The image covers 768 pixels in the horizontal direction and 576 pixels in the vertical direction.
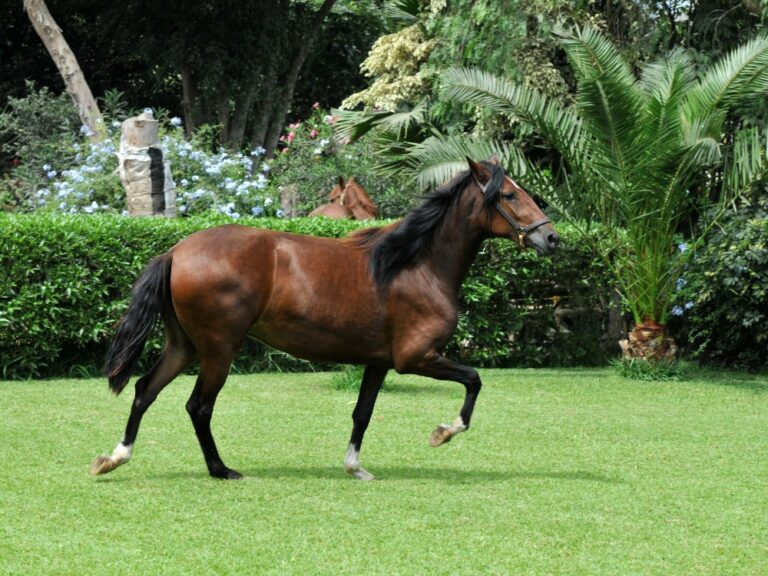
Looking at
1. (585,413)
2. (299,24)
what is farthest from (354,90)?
(585,413)

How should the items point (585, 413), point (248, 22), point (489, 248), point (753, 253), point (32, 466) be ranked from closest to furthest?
point (32, 466) < point (585, 413) < point (753, 253) < point (489, 248) < point (248, 22)

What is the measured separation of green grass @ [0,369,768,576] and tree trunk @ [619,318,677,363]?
1.77 meters

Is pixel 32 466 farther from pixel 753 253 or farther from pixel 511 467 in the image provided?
pixel 753 253

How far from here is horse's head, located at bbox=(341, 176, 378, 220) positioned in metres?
14.7

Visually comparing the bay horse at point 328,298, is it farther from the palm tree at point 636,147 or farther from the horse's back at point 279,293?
the palm tree at point 636,147

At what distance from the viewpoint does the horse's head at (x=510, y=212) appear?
7.21 meters

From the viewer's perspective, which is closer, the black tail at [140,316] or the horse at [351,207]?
the black tail at [140,316]

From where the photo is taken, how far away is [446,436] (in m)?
6.86

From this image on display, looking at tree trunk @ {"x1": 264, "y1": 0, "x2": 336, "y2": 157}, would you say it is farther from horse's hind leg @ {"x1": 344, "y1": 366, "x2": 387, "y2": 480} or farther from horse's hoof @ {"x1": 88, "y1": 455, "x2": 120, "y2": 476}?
horse's hoof @ {"x1": 88, "y1": 455, "x2": 120, "y2": 476}

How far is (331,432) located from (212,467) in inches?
81.5

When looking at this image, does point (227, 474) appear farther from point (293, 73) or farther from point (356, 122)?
point (293, 73)

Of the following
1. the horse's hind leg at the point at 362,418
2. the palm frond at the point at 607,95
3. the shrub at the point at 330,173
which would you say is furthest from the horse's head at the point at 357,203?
the horse's hind leg at the point at 362,418

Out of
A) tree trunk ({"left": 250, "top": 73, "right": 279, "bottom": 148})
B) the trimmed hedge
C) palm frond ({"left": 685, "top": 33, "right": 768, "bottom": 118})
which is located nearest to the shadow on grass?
the trimmed hedge

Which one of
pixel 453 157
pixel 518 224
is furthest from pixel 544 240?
pixel 453 157
